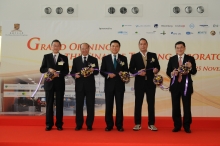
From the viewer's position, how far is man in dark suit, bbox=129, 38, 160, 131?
3953 mm

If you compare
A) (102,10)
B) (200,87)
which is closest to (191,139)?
(200,87)

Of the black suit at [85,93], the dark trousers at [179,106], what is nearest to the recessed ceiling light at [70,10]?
the black suit at [85,93]

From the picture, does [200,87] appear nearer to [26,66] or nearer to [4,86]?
[26,66]

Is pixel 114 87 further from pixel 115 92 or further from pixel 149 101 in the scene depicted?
pixel 149 101

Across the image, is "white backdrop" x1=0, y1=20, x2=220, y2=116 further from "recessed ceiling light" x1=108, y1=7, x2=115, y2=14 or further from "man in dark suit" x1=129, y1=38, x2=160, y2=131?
"man in dark suit" x1=129, y1=38, x2=160, y2=131

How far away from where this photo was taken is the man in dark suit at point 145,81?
Result: 3953mm

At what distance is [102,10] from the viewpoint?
5465mm

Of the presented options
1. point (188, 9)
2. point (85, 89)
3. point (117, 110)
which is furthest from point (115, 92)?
point (188, 9)

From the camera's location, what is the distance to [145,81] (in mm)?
3965

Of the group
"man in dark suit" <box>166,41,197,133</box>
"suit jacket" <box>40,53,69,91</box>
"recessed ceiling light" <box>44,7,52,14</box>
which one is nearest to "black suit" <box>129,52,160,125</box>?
"man in dark suit" <box>166,41,197,133</box>

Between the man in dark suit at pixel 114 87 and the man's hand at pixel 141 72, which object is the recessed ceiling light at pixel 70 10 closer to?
the man in dark suit at pixel 114 87

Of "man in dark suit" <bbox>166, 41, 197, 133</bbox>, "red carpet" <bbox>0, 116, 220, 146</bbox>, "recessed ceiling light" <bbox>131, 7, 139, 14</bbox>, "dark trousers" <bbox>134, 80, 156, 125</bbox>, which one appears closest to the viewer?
"red carpet" <bbox>0, 116, 220, 146</bbox>

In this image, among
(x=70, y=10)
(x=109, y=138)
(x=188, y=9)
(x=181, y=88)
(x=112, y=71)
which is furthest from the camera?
(x=70, y=10)

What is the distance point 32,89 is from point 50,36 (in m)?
1.36
